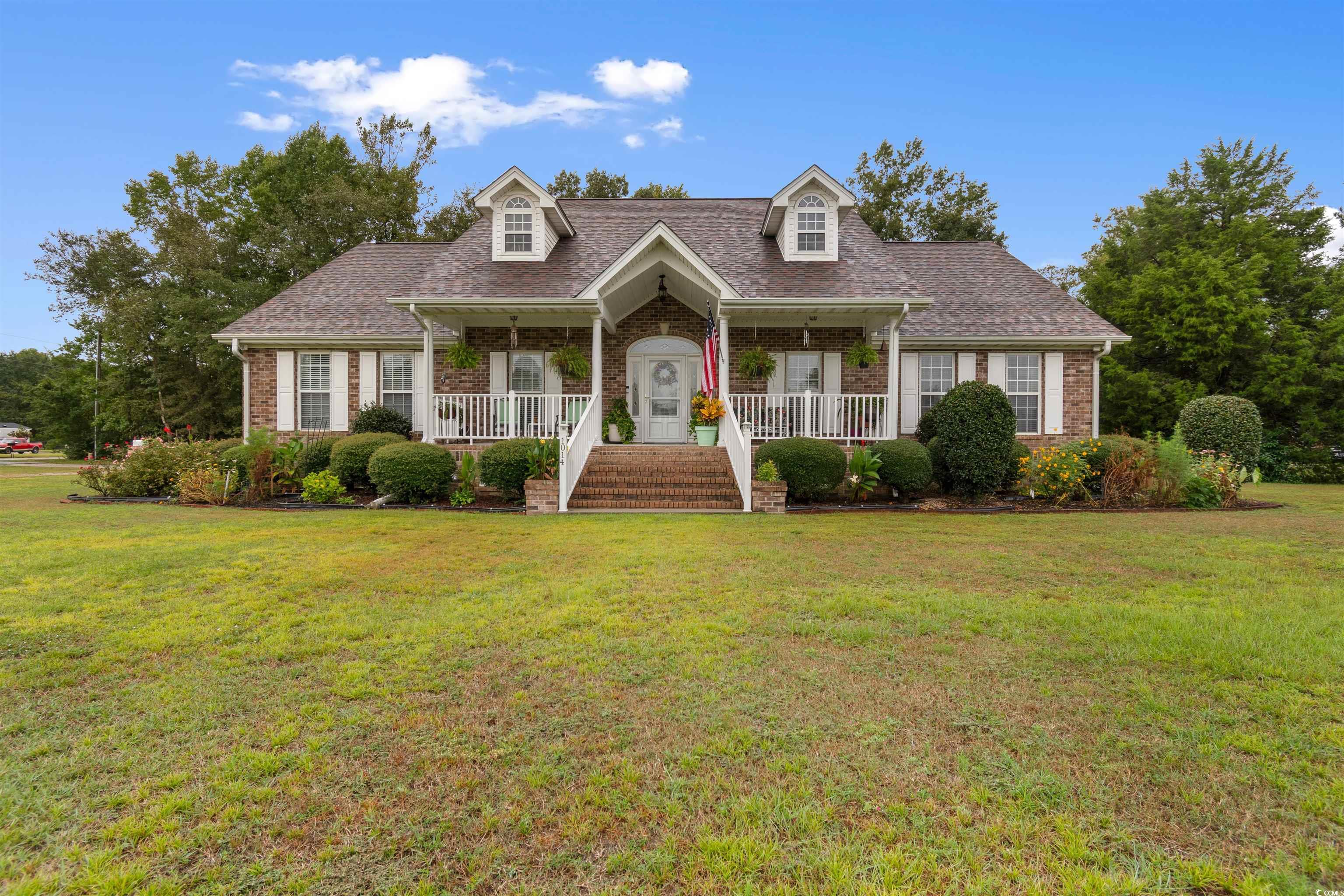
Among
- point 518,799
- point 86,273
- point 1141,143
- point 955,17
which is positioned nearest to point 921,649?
point 518,799

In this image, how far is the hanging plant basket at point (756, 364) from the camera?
1395 cm

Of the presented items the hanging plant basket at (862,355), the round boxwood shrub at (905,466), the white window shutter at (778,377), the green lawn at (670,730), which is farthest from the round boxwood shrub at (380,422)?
the round boxwood shrub at (905,466)

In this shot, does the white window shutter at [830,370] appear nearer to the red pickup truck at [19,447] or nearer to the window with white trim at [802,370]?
the window with white trim at [802,370]

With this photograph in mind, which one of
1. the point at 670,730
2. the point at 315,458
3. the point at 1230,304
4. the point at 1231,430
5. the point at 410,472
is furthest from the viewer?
the point at 1230,304

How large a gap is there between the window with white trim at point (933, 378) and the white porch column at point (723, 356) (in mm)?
5434

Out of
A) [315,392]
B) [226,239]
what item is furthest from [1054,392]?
[226,239]

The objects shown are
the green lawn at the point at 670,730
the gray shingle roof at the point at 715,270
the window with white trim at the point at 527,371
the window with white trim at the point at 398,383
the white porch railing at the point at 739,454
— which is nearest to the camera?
the green lawn at the point at 670,730

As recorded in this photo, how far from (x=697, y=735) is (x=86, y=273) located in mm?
45130

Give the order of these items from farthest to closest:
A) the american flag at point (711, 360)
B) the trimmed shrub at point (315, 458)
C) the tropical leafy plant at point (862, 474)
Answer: the american flag at point (711, 360) → the trimmed shrub at point (315, 458) → the tropical leafy plant at point (862, 474)

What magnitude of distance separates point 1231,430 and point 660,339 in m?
13.6

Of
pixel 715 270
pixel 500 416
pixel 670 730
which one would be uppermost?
pixel 715 270

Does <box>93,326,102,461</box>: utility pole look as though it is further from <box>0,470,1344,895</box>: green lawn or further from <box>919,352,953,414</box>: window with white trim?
<box>919,352,953,414</box>: window with white trim

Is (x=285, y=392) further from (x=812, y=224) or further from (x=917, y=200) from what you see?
(x=917, y=200)

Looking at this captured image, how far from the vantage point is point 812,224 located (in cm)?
1461
